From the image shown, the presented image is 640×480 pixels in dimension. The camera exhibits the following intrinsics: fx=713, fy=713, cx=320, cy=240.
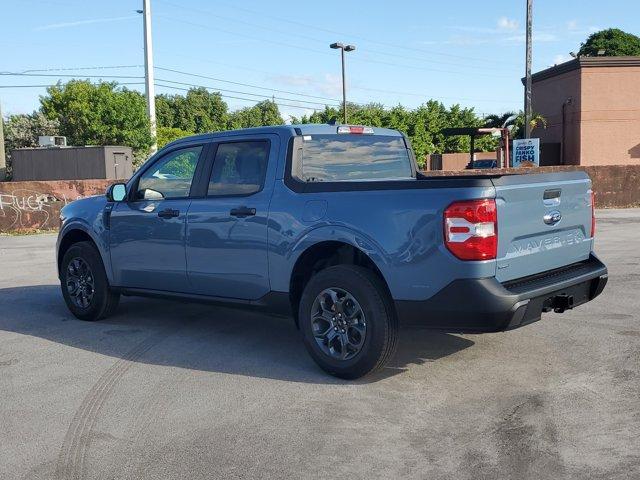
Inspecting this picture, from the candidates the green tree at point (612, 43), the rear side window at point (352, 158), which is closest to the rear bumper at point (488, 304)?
the rear side window at point (352, 158)

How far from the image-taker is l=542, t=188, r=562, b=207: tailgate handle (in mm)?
5188

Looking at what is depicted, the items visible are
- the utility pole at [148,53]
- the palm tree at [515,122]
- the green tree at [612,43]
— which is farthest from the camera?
the green tree at [612,43]

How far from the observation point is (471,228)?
15.3 feet

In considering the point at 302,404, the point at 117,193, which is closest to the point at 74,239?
the point at 117,193

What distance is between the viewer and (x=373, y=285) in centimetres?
512

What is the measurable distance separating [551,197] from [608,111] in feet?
111

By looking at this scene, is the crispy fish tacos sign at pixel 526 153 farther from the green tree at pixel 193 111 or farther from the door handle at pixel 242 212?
the green tree at pixel 193 111

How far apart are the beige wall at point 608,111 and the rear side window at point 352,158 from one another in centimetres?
3202

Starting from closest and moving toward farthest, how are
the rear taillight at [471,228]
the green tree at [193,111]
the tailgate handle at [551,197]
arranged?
the rear taillight at [471,228] → the tailgate handle at [551,197] → the green tree at [193,111]

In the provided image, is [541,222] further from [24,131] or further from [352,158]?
[24,131]

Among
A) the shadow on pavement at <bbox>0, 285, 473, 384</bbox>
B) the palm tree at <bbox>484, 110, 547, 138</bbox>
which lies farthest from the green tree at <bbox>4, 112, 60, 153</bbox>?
the shadow on pavement at <bbox>0, 285, 473, 384</bbox>

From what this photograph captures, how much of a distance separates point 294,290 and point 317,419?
145cm

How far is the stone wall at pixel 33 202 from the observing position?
18609 mm

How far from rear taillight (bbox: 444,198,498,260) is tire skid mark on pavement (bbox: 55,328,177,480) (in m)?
2.60
